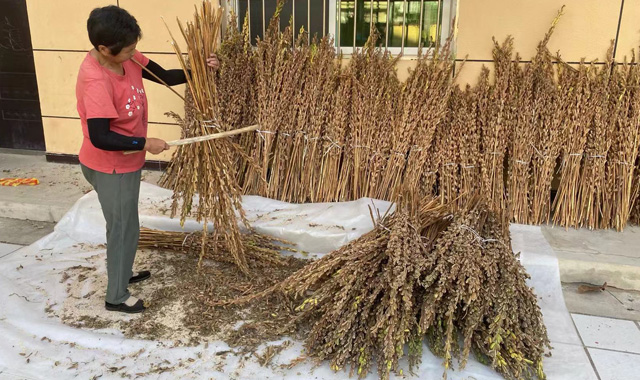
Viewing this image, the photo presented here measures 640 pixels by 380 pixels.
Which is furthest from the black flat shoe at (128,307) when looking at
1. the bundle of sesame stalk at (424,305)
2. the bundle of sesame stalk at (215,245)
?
the bundle of sesame stalk at (424,305)

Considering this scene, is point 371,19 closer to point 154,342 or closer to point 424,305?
point 424,305

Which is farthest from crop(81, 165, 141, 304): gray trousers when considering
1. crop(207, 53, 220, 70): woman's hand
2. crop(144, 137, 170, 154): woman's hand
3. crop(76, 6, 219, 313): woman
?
crop(207, 53, 220, 70): woman's hand

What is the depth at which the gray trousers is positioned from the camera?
7.54ft

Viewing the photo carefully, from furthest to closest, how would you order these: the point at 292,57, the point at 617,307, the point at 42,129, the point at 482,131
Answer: the point at 42,129, the point at 292,57, the point at 482,131, the point at 617,307

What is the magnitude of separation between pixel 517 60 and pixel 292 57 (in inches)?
62.4

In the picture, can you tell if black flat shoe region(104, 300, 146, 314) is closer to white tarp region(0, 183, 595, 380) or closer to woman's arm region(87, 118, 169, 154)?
white tarp region(0, 183, 595, 380)

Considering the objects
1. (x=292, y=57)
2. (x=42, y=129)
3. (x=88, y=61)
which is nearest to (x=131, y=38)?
(x=88, y=61)

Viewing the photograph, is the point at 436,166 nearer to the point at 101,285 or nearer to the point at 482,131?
the point at 482,131

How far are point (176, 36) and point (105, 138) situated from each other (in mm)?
2313

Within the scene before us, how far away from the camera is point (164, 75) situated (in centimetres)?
264

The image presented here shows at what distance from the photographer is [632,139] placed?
3.13m

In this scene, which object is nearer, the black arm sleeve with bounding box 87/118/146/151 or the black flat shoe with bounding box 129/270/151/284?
the black arm sleeve with bounding box 87/118/146/151

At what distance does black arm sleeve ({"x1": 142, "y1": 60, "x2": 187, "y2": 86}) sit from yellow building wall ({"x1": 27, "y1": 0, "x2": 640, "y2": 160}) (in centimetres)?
157

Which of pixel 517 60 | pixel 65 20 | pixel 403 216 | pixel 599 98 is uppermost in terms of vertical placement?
pixel 65 20
